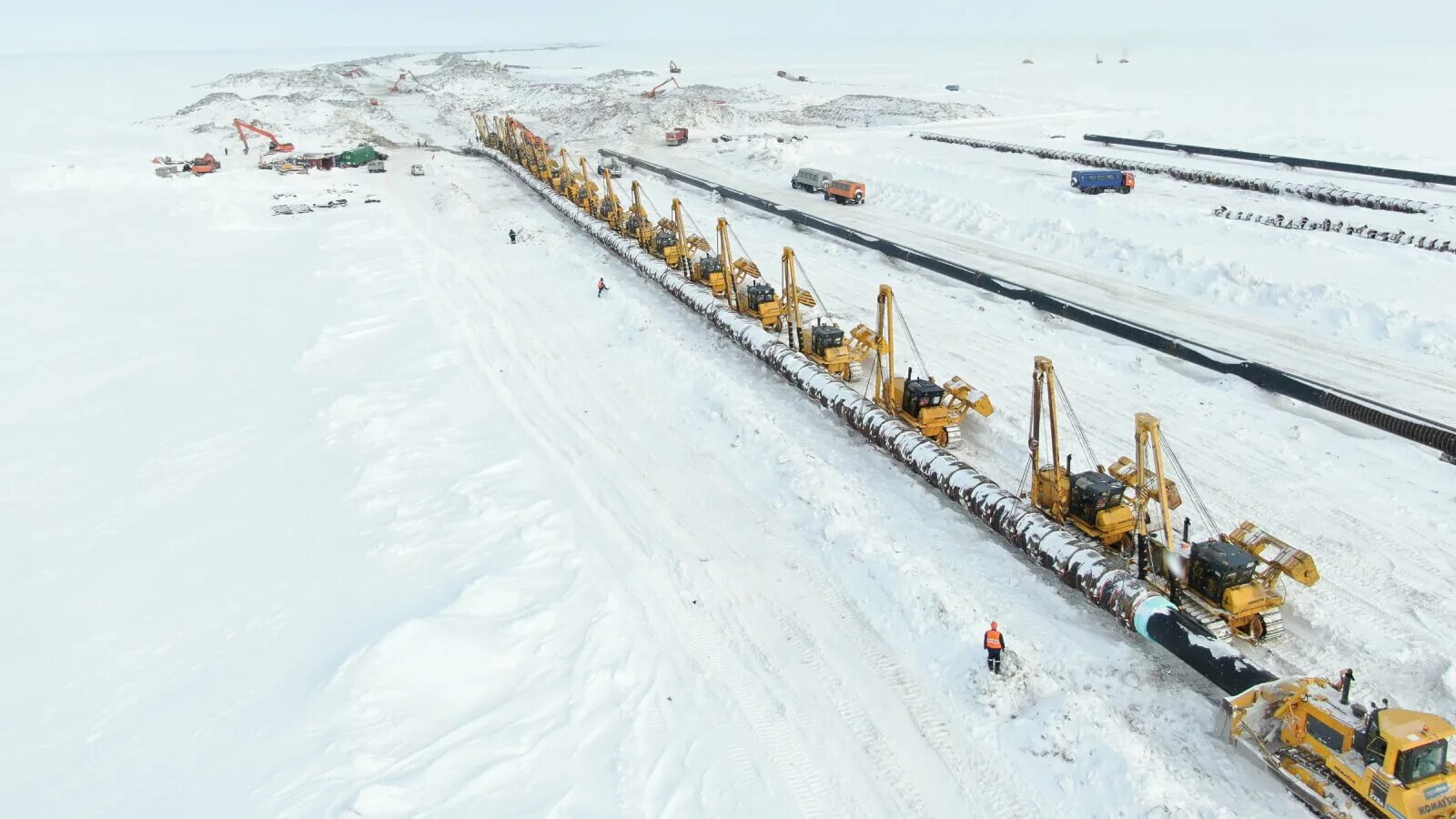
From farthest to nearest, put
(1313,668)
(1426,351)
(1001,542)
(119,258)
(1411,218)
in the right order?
(119,258), (1411,218), (1426,351), (1001,542), (1313,668)

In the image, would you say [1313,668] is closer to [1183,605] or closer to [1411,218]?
[1183,605]

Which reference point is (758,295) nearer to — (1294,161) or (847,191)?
(847,191)

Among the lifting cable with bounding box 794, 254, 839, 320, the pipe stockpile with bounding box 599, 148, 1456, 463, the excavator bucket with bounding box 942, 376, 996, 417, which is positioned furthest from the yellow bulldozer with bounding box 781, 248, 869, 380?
the pipe stockpile with bounding box 599, 148, 1456, 463

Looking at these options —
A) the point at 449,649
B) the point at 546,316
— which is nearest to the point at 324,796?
the point at 449,649

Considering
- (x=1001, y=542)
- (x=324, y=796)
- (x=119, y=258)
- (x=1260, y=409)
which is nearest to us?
(x=324, y=796)

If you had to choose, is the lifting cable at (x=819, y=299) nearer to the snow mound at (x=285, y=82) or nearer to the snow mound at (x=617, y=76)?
the snow mound at (x=617, y=76)

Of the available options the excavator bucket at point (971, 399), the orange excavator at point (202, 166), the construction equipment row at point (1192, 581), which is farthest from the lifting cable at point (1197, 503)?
the orange excavator at point (202, 166)
